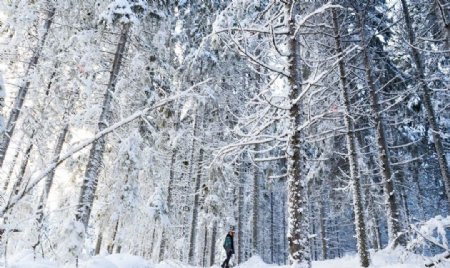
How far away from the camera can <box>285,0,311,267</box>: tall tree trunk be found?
19.2 feet

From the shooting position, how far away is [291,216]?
6.04 meters

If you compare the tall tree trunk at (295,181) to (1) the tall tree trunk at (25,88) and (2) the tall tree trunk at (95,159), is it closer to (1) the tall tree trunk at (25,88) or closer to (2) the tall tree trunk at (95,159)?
(2) the tall tree trunk at (95,159)

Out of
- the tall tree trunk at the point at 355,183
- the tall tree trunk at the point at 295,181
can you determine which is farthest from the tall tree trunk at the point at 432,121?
the tall tree trunk at the point at 295,181

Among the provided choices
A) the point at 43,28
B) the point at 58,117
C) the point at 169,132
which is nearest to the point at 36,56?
the point at 43,28

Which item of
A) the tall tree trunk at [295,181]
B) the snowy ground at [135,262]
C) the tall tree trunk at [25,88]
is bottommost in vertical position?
the snowy ground at [135,262]

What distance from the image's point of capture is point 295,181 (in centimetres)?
614

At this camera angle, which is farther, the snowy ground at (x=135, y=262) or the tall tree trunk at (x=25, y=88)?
the tall tree trunk at (x=25, y=88)

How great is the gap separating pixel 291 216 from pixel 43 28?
9.99 meters

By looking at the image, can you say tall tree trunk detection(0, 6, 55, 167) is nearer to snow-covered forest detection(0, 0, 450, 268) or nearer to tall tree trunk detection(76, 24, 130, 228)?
snow-covered forest detection(0, 0, 450, 268)

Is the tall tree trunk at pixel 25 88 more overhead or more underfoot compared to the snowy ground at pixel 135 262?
more overhead

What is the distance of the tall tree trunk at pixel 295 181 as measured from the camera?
5867 millimetres

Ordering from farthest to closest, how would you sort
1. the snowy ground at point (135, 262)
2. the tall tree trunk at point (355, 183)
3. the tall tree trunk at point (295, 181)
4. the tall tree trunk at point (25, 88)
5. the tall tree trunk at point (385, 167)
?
the tall tree trunk at point (385, 167) → the tall tree trunk at point (25, 88) → the tall tree trunk at point (355, 183) → the tall tree trunk at point (295, 181) → the snowy ground at point (135, 262)

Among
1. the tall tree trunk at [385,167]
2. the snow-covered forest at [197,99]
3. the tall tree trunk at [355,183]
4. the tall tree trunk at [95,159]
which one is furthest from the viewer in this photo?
the tall tree trunk at [385,167]

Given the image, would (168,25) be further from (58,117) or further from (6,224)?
(6,224)
